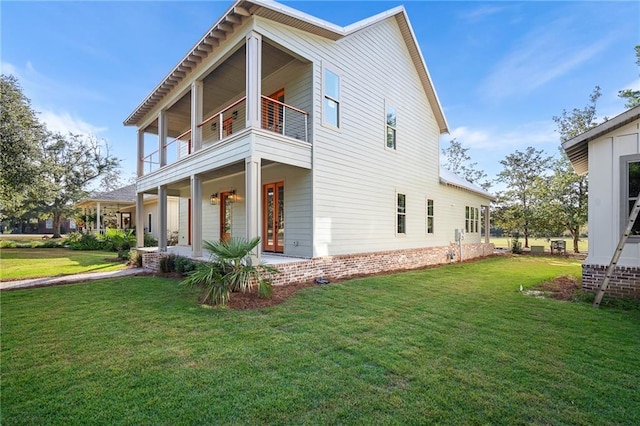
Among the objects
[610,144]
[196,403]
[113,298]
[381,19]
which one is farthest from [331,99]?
[196,403]

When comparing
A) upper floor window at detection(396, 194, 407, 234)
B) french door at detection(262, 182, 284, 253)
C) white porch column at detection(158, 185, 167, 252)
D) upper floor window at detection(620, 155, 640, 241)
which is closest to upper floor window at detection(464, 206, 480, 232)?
upper floor window at detection(396, 194, 407, 234)

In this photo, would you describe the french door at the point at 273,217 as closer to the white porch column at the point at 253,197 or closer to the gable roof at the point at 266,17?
the white porch column at the point at 253,197

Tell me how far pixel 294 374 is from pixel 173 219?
71.4 ft

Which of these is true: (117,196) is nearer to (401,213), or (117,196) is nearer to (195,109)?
(195,109)

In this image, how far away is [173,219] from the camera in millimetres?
22312

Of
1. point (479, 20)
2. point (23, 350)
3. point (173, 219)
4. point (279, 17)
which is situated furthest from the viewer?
point (173, 219)

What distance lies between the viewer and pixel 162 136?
12.2 m

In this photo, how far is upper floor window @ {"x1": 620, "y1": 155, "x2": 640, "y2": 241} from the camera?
256 inches

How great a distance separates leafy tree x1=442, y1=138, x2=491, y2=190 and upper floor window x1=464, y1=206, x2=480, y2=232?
41.2 feet

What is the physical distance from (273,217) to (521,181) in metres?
21.4

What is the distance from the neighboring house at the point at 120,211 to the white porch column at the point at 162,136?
9.63 meters

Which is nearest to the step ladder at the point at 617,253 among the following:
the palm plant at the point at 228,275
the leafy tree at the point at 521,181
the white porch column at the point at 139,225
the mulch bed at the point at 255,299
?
the mulch bed at the point at 255,299

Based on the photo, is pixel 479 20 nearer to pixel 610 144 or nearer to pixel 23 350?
pixel 610 144

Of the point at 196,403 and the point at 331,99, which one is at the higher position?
the point at 331,99
